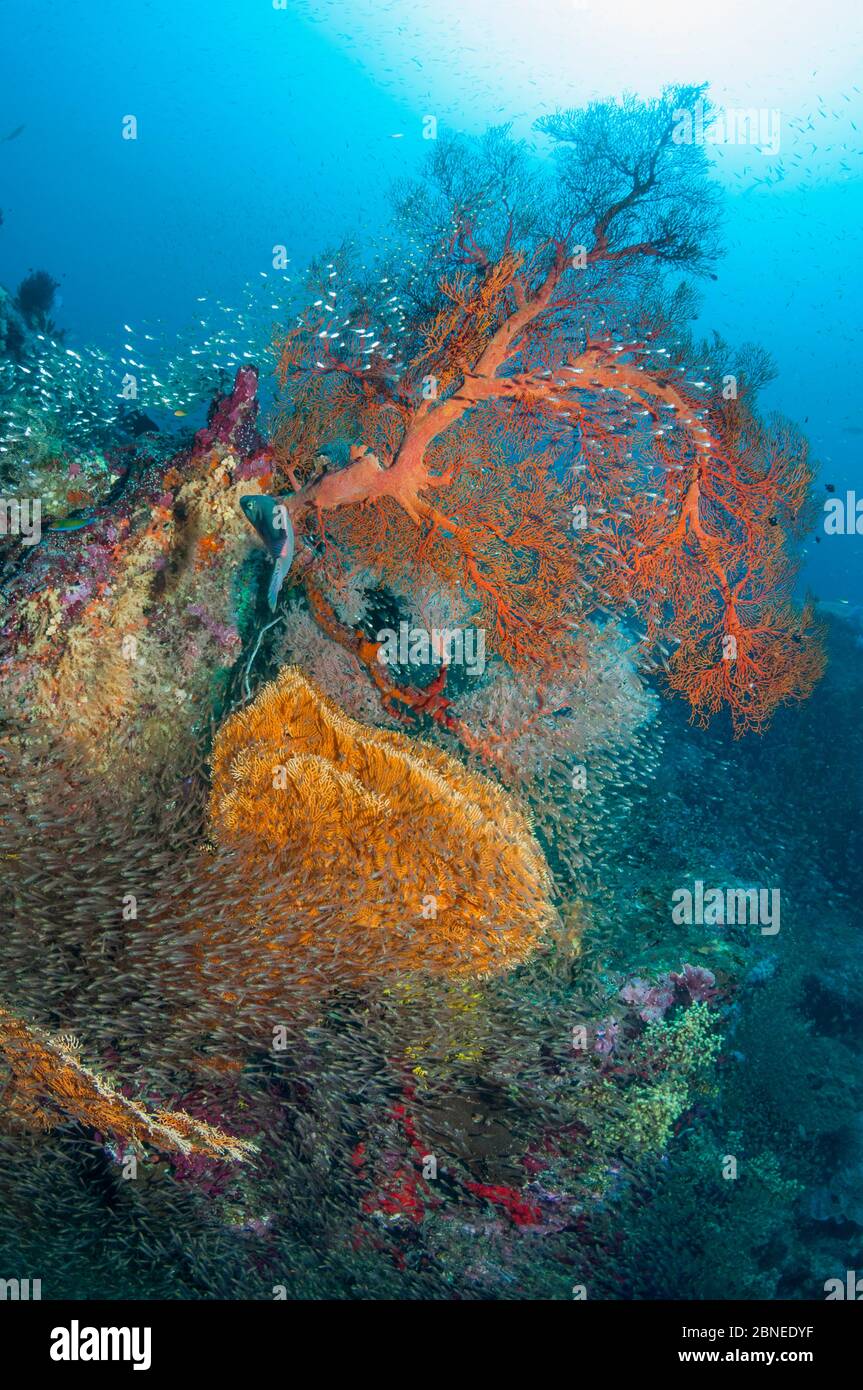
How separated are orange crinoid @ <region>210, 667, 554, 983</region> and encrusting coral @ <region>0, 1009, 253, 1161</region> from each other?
1.26 m

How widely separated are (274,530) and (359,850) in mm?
2614

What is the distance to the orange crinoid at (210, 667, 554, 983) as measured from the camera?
4344 millimetres

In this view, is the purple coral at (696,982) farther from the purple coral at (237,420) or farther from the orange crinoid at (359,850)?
the purple coral at (237,420)

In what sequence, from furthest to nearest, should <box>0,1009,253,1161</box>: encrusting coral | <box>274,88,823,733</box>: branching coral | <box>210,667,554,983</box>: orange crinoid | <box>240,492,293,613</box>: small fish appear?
<box>274,88,823,733</box>: branching coral → <box>240,492,293,613</box>: small fish → <box>210,667,554,983</box>: orange crinoid → <box>0,1009,253,1161</box>: encrusting coral

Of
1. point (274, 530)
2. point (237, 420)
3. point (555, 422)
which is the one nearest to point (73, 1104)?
point (274, 530)

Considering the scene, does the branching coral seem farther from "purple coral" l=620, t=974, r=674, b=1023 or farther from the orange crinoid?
"purple coral" l=620, t=974, r=674, b=1023

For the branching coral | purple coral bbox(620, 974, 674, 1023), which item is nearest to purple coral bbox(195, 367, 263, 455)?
the branching coral

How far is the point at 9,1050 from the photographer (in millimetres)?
3977

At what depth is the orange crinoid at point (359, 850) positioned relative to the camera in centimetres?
434

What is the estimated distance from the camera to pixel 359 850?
4.48 meters

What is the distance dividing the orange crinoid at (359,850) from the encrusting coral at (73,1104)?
1259mm

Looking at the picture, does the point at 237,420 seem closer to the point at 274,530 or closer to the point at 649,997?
the point at 274,530
